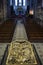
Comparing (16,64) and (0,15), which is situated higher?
(16,64)

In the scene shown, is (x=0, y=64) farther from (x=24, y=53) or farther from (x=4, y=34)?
(x=4, y=34)

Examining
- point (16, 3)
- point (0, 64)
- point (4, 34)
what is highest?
point (0, 64)

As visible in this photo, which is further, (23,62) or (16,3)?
(16,3)

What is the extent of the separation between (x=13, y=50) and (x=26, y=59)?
0.47 meters

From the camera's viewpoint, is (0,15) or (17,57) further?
(0,15)

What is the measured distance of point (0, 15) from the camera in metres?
20.1

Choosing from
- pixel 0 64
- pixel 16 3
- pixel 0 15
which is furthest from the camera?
pixel 16 3

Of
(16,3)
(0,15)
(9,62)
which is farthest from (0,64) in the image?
(16,3)

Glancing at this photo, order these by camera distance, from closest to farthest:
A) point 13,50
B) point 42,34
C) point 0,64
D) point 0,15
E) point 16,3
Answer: point 0,64 → point 13,50 → point 42,34 → point 0,15 → point 16,3

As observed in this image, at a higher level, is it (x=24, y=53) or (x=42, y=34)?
(x=24, y=53)

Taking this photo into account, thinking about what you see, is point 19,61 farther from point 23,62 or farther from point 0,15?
point 0,15

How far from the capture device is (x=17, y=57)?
2.74 meters

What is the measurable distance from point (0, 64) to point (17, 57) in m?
0.32

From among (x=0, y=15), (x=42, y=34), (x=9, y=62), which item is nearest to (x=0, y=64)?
(x=9, y=62)
